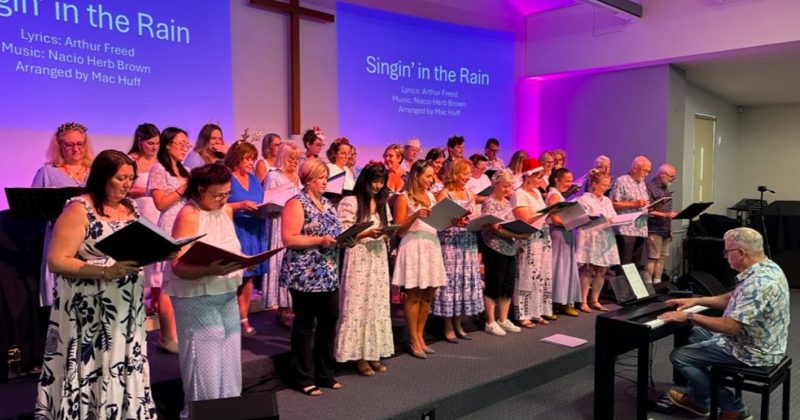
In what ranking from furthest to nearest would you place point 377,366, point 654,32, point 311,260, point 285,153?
point 654,32
point 285,153
point 377,366
point 311,260

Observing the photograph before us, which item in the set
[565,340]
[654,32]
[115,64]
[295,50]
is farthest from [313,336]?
[654,32]

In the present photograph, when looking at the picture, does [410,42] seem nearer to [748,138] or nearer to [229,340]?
[229,340]

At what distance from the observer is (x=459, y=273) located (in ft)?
13.6

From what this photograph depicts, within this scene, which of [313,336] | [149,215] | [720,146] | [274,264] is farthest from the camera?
[720,146]

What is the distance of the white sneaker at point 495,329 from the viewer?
4527 millimetres

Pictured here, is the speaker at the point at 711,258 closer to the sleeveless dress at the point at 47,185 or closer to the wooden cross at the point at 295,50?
the wooden cross at the point at 295,50

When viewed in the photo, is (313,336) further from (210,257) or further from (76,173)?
(76,173)

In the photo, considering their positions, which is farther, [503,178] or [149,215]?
[503,178]

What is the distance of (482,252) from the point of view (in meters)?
4.52

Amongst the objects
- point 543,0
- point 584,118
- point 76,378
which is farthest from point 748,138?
point 76,378

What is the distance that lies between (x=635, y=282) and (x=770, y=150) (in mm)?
8075

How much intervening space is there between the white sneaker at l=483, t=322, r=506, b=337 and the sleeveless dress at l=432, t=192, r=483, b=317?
0.40 metres

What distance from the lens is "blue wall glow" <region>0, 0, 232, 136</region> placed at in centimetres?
420

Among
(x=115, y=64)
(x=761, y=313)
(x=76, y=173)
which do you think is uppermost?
(x=115, y=64)
